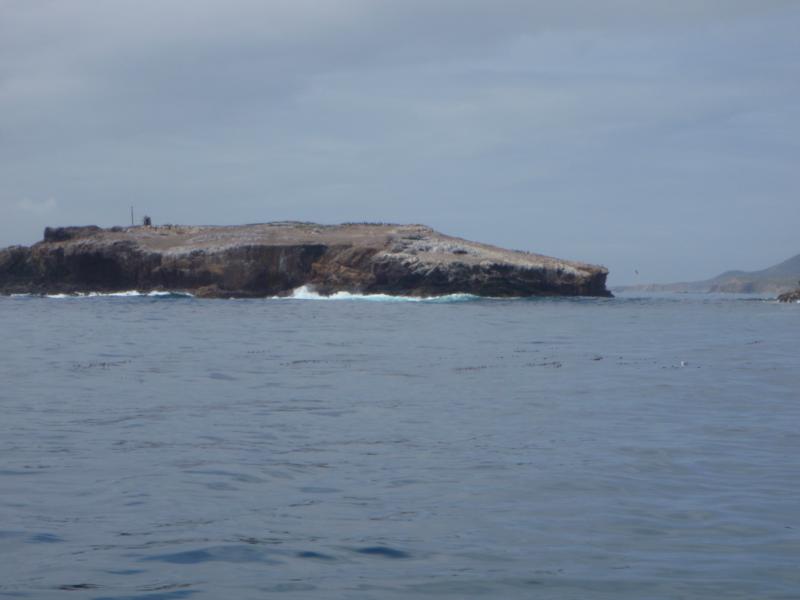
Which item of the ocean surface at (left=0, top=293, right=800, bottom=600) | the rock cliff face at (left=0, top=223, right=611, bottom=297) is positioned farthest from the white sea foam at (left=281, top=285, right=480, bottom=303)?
the ocean surface at (left=0, top=293, right=800, bottom=600)

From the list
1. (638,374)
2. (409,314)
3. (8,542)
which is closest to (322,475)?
(8,542)

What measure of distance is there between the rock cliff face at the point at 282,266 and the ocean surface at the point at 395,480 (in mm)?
58391

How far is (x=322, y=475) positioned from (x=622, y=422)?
573 cm

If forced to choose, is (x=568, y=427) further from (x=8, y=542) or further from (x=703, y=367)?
(x=703, y=367)

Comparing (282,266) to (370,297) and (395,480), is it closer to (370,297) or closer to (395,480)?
(370,297)

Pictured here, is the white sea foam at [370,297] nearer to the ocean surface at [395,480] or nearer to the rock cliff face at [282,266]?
the rock cliff face at [282,266]

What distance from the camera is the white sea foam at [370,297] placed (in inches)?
2972

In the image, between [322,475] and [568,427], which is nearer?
[322,475]

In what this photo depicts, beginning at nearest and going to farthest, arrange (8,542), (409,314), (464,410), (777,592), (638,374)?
(777,592) < (8,542) < (464,410) < (638,374) < (409,314)

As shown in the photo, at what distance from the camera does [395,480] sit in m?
10.8

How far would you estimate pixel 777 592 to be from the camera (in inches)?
285

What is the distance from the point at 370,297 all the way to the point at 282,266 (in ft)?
36.8

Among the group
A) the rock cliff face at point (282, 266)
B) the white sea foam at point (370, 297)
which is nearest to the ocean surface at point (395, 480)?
the white sea foam at point (370, 297)

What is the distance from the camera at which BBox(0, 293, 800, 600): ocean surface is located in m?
7.62
